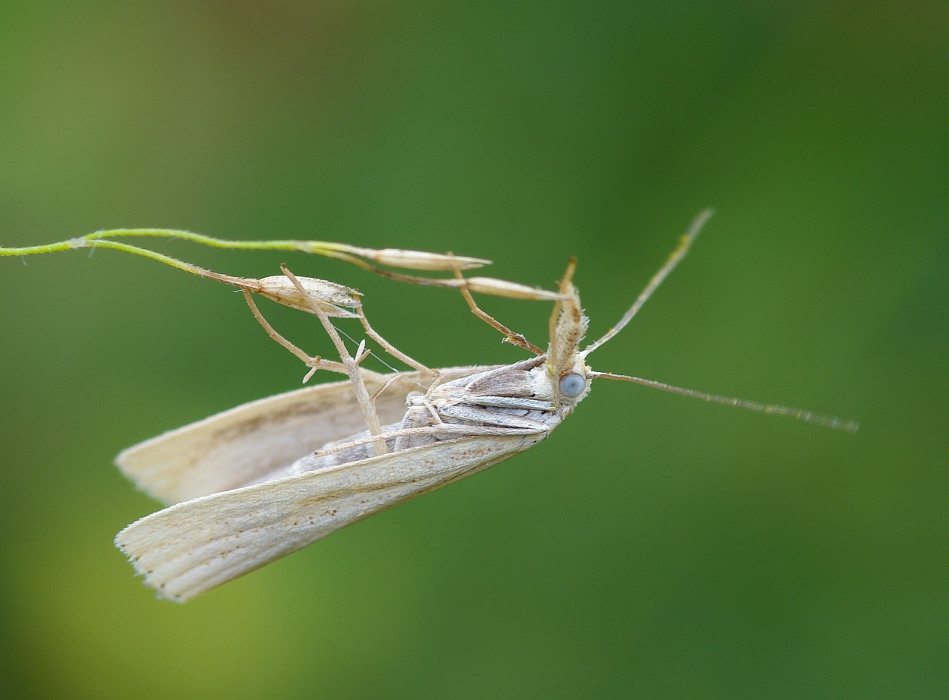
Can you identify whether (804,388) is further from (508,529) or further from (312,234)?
(312,234)

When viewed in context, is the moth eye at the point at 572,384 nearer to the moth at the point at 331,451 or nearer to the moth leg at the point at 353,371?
the moth at the point at 331,451

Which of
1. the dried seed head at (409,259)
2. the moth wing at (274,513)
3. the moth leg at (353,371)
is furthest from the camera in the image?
the moth wing at (274,513)

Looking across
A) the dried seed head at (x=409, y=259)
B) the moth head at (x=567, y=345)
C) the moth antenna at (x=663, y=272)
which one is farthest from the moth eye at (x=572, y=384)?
the dried seed head at (x=409, y=259)

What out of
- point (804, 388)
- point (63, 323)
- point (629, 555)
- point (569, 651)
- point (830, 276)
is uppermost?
point (63, 323)

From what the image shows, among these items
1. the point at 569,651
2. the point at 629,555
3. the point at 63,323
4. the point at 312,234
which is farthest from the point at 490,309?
the point at 63,323

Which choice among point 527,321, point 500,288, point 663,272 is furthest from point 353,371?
point 527,321

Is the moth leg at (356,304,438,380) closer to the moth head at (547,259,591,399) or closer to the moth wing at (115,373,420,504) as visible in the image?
the moth wing at (115,373,420,504)

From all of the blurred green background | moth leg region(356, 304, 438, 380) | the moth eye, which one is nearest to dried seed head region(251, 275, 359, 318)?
moth leg region(356, 304, 438, 380)
